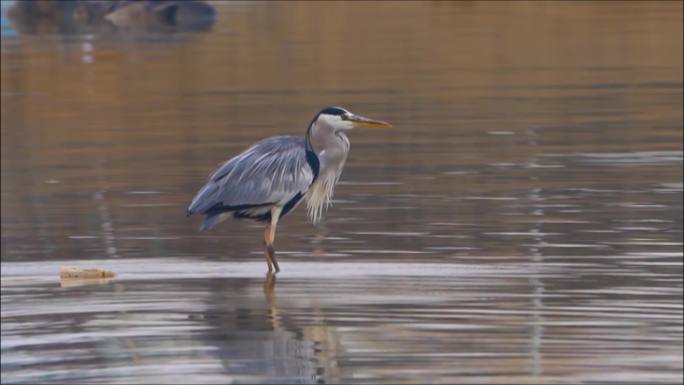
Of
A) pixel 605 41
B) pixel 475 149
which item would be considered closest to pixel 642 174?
pixel 475 149

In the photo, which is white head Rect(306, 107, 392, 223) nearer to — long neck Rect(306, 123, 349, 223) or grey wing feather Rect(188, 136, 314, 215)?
long neck Rect(306, 123, 349, 223)

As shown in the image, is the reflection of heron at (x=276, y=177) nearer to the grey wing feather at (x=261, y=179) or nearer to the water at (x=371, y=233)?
the grey wing feather at (x=261, y=179)

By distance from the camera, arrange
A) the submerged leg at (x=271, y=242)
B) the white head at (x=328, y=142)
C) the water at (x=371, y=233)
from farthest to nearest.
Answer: the white head at (x=328, y=142)
the submerged leg at (x=271, y=242)
the water at (x=371, y=233)

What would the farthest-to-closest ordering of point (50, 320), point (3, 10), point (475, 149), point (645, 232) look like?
1. point (3, 10)
2. point (475, 149)
3. point (645, 232)
4. point (50, 320)

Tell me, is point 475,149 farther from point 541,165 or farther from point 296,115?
point 296,115

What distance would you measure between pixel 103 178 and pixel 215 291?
624cm

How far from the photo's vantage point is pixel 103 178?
17750 millimetres

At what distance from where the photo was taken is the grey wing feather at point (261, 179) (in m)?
12.5

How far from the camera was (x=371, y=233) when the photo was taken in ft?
46.0

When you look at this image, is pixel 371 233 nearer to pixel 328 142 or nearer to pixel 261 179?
pixel 328 142

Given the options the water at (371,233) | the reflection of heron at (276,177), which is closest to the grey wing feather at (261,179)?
the reflection of heron at (276,177)

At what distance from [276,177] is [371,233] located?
5.05 ft

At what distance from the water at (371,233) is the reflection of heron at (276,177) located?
387 mm

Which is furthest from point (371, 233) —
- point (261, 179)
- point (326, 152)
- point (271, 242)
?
point (261, 179)
